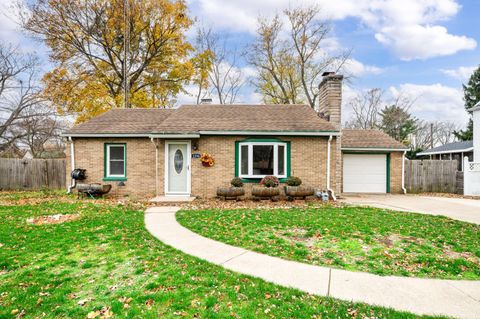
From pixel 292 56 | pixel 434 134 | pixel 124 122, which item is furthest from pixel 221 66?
pixel 434 134

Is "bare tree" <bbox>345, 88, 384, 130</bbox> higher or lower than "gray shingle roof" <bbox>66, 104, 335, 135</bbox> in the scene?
higher

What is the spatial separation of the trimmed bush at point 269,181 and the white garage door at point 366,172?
219 inches

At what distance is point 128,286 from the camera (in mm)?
3658

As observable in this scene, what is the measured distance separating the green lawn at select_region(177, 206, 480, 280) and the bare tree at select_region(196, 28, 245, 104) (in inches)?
796

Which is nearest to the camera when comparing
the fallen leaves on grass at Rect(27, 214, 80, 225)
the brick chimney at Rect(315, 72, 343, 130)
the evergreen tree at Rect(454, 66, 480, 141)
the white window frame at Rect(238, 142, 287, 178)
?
the fallen leaves on grass at Rect(27, 214, 80, 225)

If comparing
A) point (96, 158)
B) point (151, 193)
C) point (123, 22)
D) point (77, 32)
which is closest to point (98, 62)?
point (77, 32)

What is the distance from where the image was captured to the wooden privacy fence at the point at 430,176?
1498 centimetres

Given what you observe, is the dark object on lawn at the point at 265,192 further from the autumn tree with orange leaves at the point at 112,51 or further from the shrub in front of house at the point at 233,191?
the autumn tree with orange leaves at the point at 112,51

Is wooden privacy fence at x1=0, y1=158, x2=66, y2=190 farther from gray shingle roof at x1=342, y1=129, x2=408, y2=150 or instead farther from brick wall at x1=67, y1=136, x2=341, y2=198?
gray shingle roof at x1=342, y1=129, x2=408, y2=150

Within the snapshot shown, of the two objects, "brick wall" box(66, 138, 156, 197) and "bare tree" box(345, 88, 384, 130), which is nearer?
"brick wall" box(66, 138, 156, 197)

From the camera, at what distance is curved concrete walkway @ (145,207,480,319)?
3166 millimetres

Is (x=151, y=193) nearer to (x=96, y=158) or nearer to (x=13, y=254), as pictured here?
(x=96, y=158)

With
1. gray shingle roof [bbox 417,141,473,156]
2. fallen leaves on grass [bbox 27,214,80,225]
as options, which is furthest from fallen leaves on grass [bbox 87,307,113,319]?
gray shingle roof [bbox 417,141,473,156]

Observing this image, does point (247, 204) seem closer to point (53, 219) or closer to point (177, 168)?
point (177, 168)
